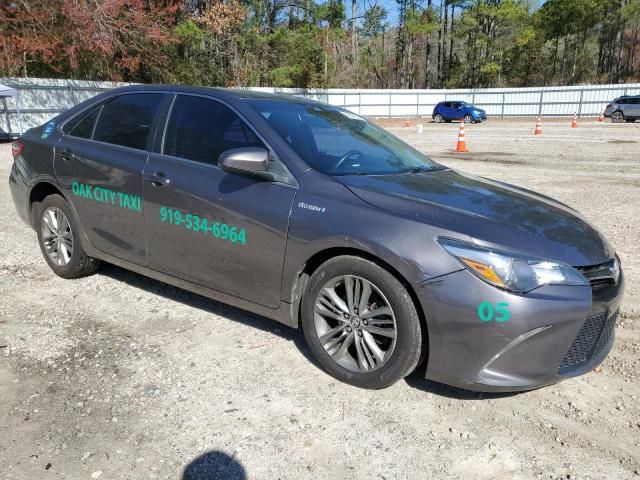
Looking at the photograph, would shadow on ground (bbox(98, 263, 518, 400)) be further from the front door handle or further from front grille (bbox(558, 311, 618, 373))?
the front door handle

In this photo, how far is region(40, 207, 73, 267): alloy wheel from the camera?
4.66m

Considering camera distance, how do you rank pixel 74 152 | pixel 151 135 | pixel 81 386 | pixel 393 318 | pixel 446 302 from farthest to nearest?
pixel 74 152 < pixel 151 135 < pixel 81 386 < pixel 393 318 < pixel 446 302

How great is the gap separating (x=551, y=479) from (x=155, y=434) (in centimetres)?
187

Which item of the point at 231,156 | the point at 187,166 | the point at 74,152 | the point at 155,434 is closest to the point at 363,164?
the point at 231,156

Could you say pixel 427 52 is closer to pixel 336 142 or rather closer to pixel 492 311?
pixel 336 142

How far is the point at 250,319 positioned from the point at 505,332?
202 centimetres

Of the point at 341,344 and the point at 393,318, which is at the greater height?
the point at 393,318

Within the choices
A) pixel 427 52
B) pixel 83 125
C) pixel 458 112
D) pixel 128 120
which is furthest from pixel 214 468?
pixel 427 52

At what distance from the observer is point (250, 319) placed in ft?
13.3

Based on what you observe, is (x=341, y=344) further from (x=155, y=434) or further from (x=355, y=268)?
(x=155, y=434)

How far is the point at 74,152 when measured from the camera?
14.5 feet

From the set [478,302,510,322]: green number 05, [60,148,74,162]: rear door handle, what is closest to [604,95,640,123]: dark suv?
[60,148,74,162]: rear door handle

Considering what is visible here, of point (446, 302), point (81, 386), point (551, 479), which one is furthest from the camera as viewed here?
point (81, 386)

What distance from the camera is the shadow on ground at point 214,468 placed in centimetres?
240
